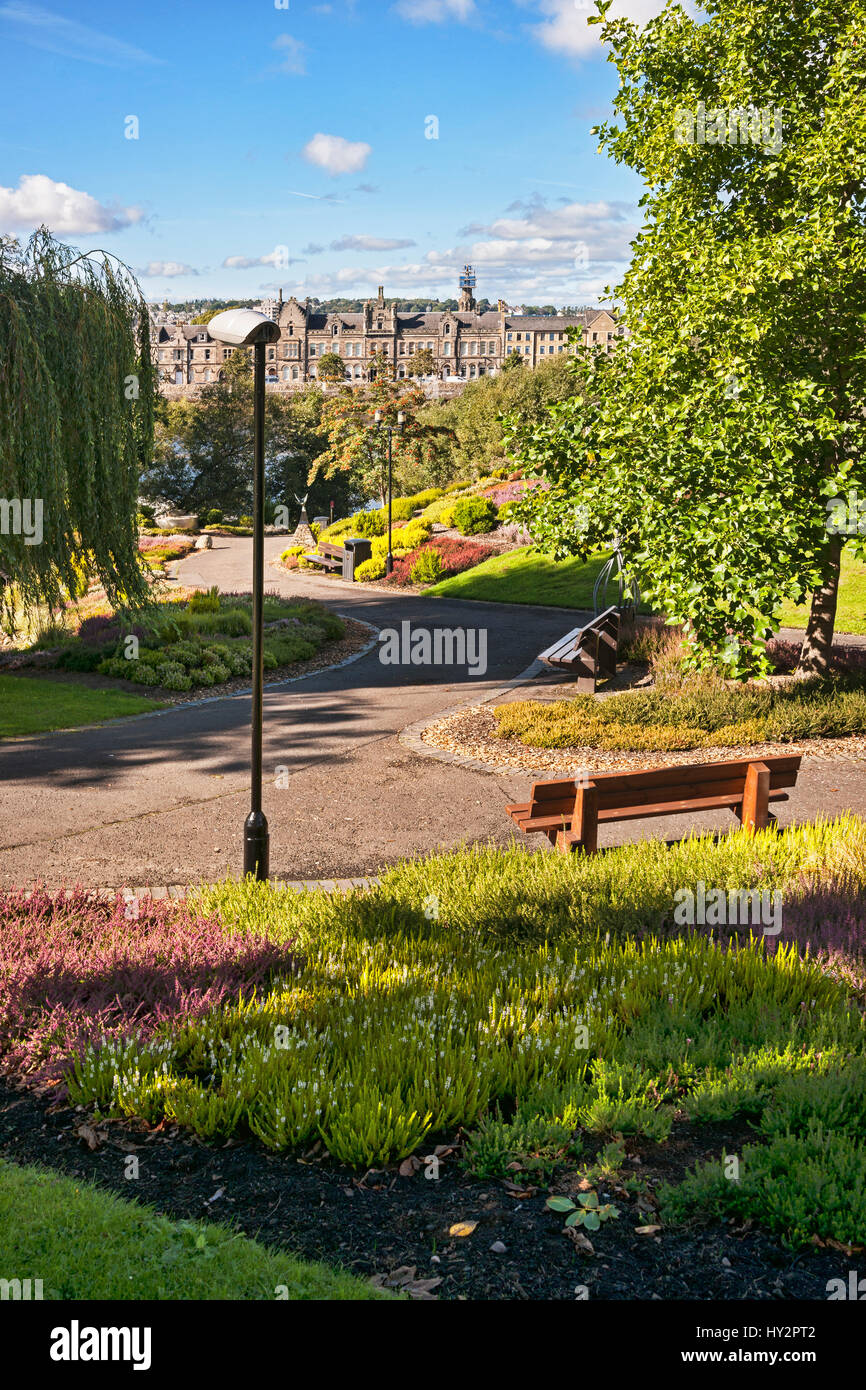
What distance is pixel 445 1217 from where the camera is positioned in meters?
4.05

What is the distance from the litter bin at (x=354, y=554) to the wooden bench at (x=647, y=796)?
27.7m

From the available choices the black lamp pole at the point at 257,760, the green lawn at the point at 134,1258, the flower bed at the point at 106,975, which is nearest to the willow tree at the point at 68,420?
the black lamp pole at the point at 257,760

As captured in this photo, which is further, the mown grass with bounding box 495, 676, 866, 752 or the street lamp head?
the mown grass with bounding box 495, 676, 866, 752

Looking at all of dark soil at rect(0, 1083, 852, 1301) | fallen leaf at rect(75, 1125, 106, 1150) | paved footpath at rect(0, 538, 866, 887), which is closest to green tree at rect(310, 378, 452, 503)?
paved footpath at rect(0, 538, 866, 887)

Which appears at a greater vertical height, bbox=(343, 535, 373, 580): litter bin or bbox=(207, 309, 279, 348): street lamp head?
bbox=(207, 309, 279, 348): street lamp head

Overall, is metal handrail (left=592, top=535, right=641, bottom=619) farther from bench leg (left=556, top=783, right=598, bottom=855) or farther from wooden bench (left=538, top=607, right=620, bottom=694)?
bench leg (left=556, top=783, right=598, bottom=855)

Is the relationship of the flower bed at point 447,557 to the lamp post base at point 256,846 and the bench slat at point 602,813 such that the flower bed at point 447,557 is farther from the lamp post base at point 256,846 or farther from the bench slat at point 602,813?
the lamp post base at point 256,846

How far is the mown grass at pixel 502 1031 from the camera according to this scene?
456cm

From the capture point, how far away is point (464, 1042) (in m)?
5.05

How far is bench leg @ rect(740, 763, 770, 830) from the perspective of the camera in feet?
28.9

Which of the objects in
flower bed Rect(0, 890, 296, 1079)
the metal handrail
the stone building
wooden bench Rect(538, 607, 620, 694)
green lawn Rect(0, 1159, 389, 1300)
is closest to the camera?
green lawn Rect(0, 1159, 389, 1300)

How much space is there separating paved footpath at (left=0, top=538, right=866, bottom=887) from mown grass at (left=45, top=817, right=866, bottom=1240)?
2306mm

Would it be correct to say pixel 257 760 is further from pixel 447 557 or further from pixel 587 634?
pixel 447 557
